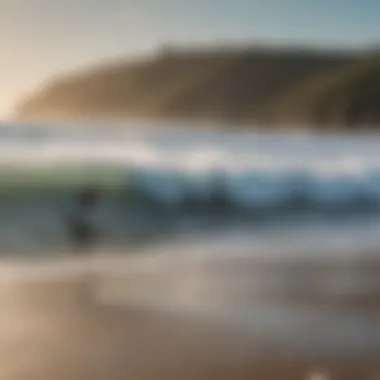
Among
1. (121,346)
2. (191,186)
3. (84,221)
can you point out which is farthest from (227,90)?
(121,346)

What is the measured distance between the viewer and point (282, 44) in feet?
3.87

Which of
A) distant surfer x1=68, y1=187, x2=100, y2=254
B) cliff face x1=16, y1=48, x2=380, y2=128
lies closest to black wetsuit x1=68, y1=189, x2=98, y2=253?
distant surfer x1=68, y1=187, x2=100, y2=254

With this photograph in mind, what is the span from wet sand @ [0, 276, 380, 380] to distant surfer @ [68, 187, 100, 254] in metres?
0.07

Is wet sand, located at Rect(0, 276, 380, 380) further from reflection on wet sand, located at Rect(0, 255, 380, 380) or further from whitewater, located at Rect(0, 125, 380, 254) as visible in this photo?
whitewater, located at Rect(0, 125, 380, 254)

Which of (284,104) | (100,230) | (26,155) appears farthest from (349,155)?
(26,155)

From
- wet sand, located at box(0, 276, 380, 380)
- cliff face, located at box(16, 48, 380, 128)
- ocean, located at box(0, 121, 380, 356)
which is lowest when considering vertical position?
wet sand, located at box(0, 276, 380, 380)

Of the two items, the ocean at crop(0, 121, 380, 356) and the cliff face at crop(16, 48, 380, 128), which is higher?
the cliff face at crop(16, 48, 380, 128)

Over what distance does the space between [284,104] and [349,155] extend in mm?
164

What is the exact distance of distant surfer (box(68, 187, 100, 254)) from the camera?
108 cm

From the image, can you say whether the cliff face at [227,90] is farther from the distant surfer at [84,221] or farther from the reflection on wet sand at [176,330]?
the reflection on wet sand at [176,330]

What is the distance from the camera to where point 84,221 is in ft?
3.60

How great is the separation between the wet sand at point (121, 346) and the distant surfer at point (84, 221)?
68 millimetres

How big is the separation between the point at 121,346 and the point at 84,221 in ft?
0.78

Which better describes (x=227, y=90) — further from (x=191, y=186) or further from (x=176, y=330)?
(x=176, y=330)
